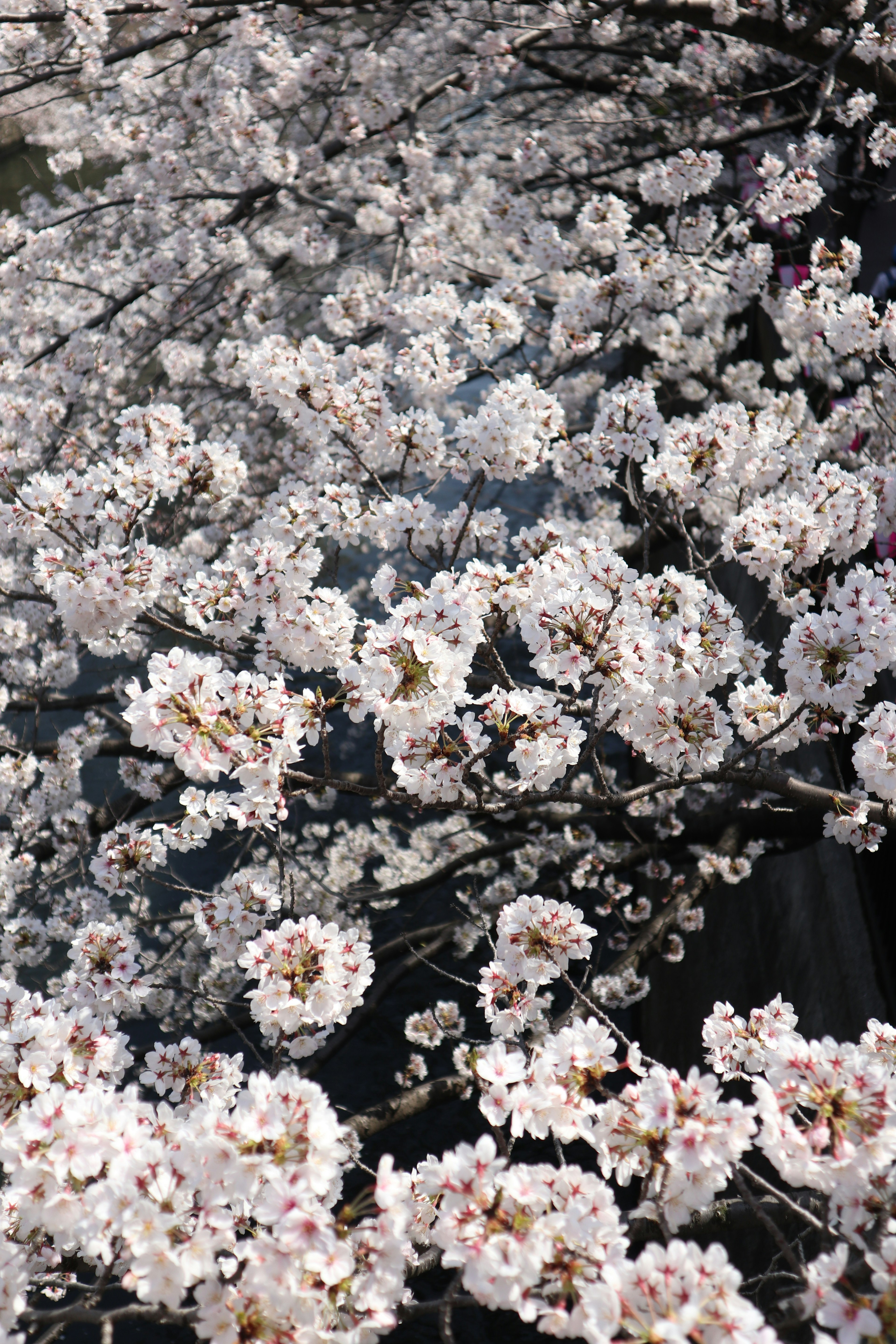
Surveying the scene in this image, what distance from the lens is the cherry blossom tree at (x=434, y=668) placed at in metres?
1.98

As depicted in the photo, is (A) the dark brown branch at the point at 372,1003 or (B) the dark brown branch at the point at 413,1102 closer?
(B) the dark brown branch at the point at 413,1102

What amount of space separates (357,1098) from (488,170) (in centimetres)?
998

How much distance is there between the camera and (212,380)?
7.71 metres

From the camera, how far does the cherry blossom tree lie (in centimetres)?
198

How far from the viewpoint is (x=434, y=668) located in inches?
101

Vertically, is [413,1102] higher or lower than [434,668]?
lower

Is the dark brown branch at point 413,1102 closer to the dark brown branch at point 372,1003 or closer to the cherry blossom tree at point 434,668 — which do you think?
the cherry blossom tree at point 434,668

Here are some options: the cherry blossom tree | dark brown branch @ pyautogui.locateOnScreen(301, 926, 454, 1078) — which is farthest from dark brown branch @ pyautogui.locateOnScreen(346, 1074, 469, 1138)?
dark brown branch @ pyautogui.locateOnScreen(301, 926, 454, 1078)

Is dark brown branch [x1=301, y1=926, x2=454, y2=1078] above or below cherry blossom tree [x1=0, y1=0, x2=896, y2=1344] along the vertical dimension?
below

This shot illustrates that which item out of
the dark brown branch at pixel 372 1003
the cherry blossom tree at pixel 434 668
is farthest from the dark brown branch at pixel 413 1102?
the dark brown branch at pixel 372 1003

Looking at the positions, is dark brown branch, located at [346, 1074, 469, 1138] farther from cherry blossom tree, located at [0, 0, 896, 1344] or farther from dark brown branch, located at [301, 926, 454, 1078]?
dark brown branch, located at [301, 926, 454, 1078]

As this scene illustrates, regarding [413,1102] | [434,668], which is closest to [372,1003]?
[413,1102]

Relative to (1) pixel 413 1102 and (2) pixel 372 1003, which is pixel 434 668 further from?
(2) pixel 372 1003

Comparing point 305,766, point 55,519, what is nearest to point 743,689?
A: point 55,519
